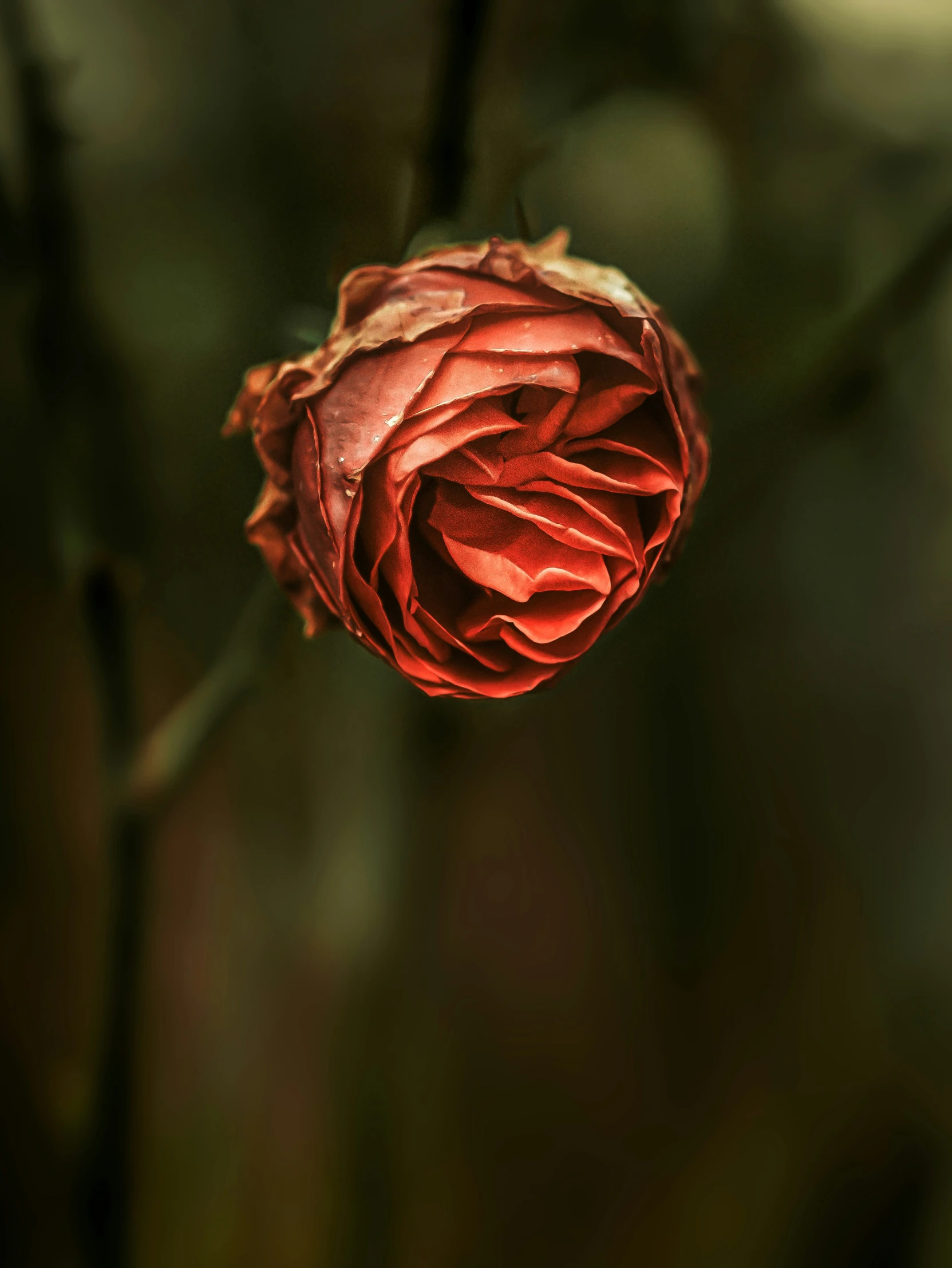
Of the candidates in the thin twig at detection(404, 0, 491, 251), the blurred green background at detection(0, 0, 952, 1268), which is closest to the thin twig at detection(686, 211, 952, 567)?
the blurred green background at detection(0, 0, 952, 1268)

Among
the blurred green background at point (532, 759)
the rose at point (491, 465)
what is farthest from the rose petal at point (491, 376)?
the blurred green background at point (532, 759)

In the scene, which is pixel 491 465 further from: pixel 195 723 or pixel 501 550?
pixel 195 723

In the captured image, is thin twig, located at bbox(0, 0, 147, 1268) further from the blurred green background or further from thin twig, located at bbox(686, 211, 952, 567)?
thin twig, located at bbox(686, 211, 952, 567)

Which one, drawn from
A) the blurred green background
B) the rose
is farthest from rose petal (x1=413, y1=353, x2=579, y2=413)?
the blurred green background

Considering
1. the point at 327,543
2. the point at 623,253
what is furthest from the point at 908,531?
the point at 327,543

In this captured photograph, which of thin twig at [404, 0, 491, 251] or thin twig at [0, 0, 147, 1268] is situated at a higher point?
thin twig at [404, 0, 491, 251]

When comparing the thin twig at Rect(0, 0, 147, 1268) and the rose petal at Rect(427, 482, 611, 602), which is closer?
the rose petal at Rect(427, 482, 611, 602)

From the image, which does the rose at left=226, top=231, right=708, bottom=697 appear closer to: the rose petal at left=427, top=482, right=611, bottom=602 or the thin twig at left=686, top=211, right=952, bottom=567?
the rose petal at left=427, top=482, right=611, bottom=602
